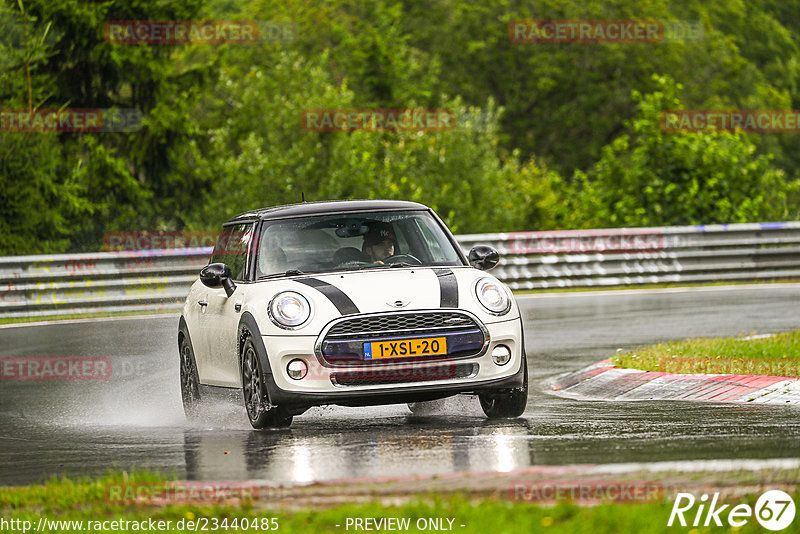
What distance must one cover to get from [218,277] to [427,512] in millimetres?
4958

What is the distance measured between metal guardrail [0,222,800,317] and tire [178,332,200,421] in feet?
36.8

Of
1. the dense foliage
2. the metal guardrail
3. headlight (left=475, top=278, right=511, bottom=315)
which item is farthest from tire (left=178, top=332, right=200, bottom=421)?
the dense foliage

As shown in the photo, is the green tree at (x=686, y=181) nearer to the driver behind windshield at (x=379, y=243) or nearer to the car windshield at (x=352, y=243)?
the car windshield at (x=352, y=243)

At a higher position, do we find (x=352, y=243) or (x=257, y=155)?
(x=257, y=155)

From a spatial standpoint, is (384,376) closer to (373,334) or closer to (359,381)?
(359,381)

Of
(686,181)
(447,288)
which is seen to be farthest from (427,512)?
(686,181)

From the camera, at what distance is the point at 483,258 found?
36.5ft

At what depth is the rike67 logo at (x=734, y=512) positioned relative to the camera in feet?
19.7

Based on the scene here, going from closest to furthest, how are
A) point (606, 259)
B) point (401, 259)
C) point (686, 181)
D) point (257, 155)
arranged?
point (401, 259)
point (606, 259)
point (686, 181)
point (257, 155)

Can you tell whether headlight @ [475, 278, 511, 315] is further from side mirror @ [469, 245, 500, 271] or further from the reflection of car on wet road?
side mirror @ [469, 245, 500, 271]

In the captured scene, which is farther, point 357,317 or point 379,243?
point 379,243

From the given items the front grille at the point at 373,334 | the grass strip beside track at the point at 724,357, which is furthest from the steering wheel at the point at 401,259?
the grass strip beside track at the point at 724,357

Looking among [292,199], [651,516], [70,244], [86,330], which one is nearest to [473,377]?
[651,516]

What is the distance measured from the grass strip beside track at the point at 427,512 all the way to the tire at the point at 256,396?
282 centimetres
